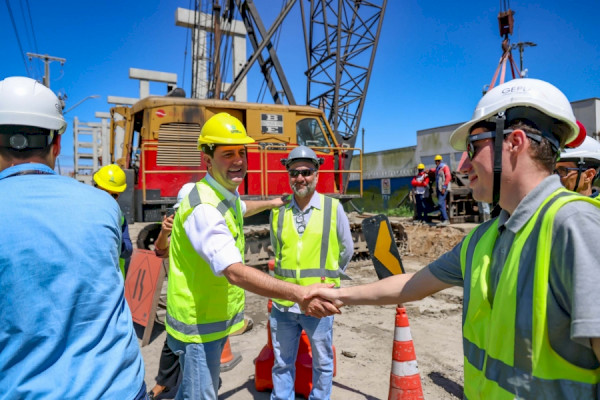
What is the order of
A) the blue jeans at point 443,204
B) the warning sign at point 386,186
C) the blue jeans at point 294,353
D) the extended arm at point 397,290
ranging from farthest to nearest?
the warning sign at point 386,186 → the blue jeans at point 443,204 → the blue jeans at point 294,353 → the extended arm at point 397,290

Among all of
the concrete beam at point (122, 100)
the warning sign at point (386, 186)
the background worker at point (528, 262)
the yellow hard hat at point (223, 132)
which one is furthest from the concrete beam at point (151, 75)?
the background worker at point (528, 262)

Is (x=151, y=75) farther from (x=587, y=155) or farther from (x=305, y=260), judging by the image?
(x=587, y=155)

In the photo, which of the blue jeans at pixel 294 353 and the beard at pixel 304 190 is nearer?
the blue jeans at pixel 294 353

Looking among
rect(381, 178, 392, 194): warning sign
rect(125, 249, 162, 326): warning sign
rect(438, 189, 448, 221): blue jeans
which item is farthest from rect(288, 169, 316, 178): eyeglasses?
rect(381, 178, 392, 194): warning sign

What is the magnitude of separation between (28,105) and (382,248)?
2229 millimetres

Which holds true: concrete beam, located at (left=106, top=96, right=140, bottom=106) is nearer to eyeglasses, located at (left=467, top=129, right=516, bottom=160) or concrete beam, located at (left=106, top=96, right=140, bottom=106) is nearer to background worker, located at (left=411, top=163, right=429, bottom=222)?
background worker, located at (left=411, top=163, right=429, bottom=222)

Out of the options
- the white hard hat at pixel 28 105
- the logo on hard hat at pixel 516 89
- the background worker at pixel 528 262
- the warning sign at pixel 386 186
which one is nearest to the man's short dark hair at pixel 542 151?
the background worker at pixel 528 262

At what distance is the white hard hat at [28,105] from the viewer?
58.5 inches

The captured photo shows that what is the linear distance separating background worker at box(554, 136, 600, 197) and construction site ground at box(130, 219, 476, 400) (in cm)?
213

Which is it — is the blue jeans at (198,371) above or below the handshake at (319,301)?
below

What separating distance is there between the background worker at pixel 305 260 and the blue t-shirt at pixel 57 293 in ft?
5.32

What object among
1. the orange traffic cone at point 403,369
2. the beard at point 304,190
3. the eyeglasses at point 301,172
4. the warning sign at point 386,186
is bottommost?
the orange traffic cone at point 403,369

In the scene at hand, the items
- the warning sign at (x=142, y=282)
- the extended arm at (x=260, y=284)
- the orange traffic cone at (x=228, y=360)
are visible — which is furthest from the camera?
the warning sign at (x=142, y=282)

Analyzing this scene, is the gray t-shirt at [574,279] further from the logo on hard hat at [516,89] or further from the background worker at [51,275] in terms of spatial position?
the background worker at [51,275]
